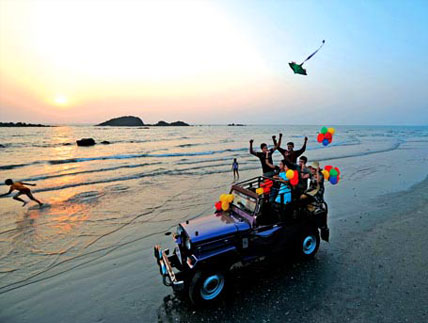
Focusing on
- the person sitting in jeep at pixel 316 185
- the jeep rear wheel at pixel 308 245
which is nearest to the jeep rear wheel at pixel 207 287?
the jeep rear wheel at pixel 308 245

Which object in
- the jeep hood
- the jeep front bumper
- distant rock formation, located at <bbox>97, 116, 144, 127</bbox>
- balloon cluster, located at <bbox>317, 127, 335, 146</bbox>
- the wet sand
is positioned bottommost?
the wet sand

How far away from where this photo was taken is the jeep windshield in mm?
5180

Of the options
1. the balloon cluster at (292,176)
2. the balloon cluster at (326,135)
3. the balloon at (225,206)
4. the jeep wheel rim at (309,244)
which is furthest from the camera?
the balloon cluster at (326,135)

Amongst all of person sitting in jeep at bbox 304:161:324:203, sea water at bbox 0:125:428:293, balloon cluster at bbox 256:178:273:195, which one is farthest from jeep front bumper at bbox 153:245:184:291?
person sitting in jeep at bbox 304:161:324:203

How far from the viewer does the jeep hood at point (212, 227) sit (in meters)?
4.44

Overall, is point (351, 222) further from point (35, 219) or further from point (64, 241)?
point (35, 219)

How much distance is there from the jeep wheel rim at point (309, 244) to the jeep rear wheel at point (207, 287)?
2391 millimetres

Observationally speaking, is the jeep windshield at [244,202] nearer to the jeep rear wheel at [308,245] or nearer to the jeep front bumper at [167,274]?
the jeep rear wheel at [308,245]

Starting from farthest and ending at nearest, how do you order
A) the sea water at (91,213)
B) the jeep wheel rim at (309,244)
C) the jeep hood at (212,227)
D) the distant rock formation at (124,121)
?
the distant rock formation at (124,121), the sea water at (91,213), the jeep wheel rim at (309,244), the jeep hood at (212,227)

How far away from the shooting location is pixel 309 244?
5.91 meters

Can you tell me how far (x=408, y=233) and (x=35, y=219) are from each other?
41.9ft

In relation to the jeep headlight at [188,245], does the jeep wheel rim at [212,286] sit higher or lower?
lower

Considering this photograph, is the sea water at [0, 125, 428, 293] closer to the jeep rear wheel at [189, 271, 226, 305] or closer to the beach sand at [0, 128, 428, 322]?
the beach sand at [0, 128, 428, 322]

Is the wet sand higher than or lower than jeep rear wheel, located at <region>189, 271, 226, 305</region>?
lower
